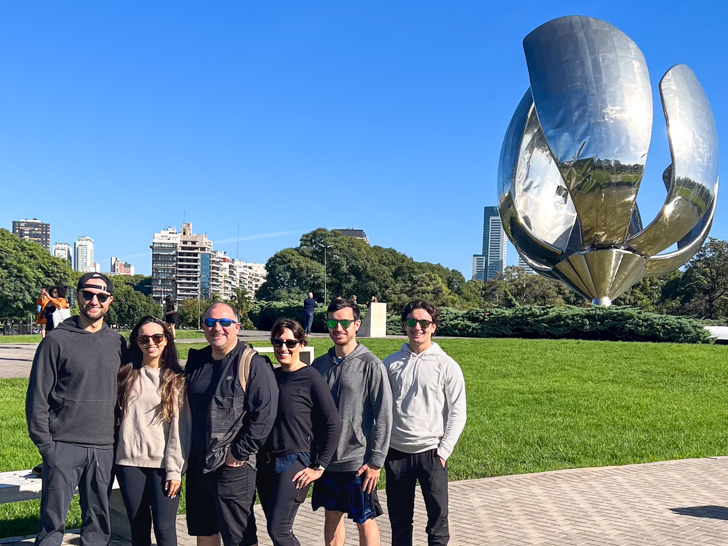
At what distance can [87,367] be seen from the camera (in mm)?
3748

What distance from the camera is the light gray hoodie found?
13.6 ft

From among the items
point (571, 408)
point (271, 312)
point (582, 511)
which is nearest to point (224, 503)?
point (582, 511)

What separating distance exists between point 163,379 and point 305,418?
759 mm

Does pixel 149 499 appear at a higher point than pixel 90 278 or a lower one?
lower

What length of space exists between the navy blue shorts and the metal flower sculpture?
14520mm

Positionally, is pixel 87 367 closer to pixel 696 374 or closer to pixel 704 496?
pixel 704 496

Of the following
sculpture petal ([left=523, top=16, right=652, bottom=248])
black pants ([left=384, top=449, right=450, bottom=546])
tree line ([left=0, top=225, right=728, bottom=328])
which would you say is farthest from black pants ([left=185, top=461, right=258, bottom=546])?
tree line ([left=0, top=225, right=728, bottom=328])

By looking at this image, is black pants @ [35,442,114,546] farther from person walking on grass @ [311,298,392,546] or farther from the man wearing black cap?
person walking on grass @ [311,298,392,546]

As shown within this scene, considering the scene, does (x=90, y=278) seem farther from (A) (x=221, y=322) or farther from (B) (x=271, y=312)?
(B) (x=271, y=312)

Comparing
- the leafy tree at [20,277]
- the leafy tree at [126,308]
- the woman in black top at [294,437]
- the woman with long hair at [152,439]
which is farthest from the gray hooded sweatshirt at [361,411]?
the leafy tree at [126,308]

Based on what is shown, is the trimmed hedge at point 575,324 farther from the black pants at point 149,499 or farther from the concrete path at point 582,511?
the black pants at point 149,499

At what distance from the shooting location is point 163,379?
3.82m

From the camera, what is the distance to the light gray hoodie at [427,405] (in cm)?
414

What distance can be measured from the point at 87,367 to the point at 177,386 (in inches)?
18.0
